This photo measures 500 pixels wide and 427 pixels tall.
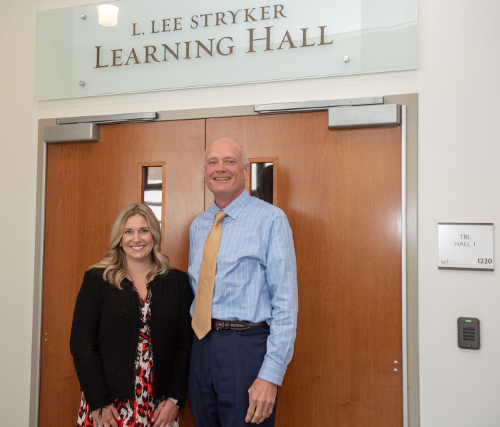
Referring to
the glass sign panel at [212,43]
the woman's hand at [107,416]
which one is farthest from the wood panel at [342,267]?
the woman's hand at [107,416]

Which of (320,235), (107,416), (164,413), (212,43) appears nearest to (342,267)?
(320,235)

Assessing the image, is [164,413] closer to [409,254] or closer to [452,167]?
[409,254]

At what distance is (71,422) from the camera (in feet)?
7.21

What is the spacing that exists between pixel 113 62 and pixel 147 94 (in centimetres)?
27

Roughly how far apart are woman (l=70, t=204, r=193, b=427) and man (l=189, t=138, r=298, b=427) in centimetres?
7

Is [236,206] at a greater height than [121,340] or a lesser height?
greater

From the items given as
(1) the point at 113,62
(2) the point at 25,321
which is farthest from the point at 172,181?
(2) the point at 25,321

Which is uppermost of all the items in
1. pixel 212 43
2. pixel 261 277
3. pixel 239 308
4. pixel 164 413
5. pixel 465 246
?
pixel 212 43

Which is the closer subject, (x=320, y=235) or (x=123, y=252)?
(x=123, y=252)

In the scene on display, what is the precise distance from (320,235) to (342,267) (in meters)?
0.18

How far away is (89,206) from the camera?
7.32 ft

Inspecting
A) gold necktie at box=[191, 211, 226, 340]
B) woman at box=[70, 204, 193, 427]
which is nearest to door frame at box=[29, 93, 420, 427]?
gold necktie at box=[191, 211, 226, 340]

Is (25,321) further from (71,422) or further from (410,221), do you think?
(410,221)

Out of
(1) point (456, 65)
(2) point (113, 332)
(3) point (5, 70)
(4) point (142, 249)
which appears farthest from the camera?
(3) point (5, 70)
